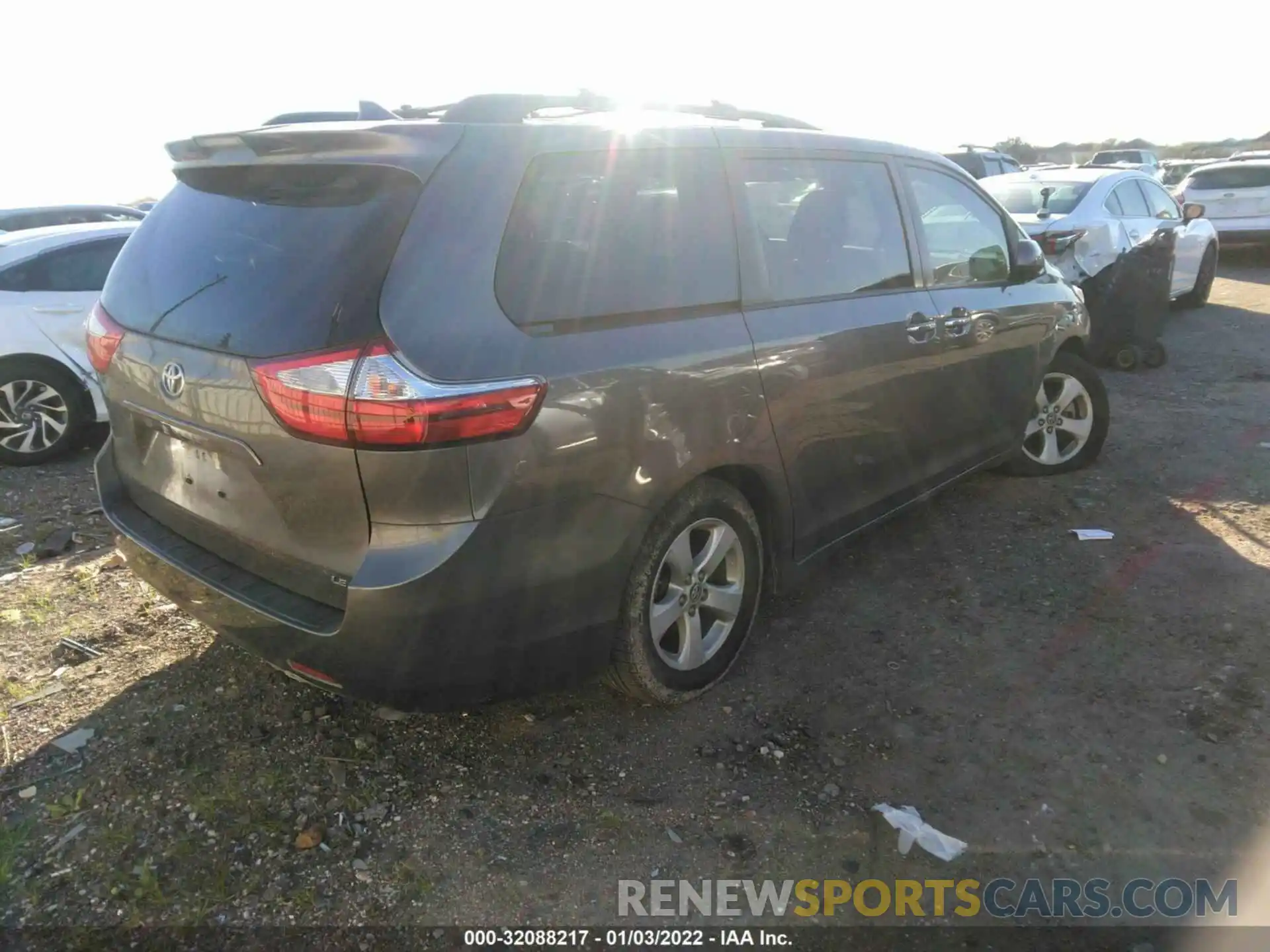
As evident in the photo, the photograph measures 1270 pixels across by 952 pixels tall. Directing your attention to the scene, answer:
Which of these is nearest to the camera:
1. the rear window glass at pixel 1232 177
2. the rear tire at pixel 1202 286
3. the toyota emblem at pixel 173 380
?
the toyota emblem at pixel 173 380

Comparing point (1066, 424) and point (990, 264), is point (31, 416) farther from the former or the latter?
point (1066, 424)

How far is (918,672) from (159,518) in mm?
2646

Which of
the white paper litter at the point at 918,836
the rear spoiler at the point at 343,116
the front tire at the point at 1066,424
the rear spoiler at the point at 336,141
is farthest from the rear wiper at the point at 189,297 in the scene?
the front tire at the point at 1066,424

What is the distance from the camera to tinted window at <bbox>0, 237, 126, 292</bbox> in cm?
590

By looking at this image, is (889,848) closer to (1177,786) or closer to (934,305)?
(1177,786)

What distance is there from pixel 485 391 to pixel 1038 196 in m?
8.41

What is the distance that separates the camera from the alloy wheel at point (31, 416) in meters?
5.79

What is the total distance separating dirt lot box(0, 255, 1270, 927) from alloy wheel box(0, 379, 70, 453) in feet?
6.92

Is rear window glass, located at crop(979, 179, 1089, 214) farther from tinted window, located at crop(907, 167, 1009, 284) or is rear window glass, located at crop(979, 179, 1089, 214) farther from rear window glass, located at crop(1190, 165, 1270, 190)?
rear window glass, located at crop(1190, 165, 1270, 190)

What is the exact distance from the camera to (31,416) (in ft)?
19.2

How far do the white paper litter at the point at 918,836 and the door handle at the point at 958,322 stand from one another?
211 cm

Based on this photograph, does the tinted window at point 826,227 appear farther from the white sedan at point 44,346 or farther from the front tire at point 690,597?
the white sedan at point 44,346

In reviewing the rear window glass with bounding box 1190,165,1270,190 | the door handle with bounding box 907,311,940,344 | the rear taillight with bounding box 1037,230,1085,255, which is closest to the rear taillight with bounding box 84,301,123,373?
the door handle with bounding box 907,311,940,344

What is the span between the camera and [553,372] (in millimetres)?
2324
